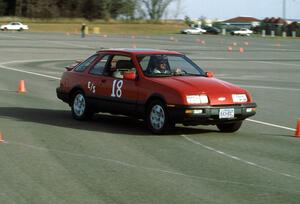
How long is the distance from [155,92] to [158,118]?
0.44 metres

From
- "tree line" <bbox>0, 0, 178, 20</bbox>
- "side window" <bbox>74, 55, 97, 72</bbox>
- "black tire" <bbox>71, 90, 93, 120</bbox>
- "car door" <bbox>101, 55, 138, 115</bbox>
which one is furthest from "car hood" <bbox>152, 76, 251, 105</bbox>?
"tree line" <bbox>0, 0, 178, 20</bbox>

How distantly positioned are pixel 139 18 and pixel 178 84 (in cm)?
12047

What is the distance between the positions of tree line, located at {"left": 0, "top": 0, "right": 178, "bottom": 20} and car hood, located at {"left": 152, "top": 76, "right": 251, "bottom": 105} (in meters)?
106

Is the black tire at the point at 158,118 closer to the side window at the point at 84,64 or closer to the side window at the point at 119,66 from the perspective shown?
the side window at the point at 119,66

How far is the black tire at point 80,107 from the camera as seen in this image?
1230 cm

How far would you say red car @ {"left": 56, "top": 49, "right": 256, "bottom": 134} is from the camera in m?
10.3

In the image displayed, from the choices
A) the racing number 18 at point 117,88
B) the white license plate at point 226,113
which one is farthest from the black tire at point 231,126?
the racing number 18 at point 117,88

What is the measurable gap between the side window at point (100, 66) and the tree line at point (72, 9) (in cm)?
10428

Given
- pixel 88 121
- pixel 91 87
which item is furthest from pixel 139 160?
pixel 88 121

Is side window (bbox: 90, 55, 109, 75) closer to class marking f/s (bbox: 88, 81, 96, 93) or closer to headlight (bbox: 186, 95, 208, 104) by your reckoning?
class marking f/s (bbox: 88, 81, 96, 93)

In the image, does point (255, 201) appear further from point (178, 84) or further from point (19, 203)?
point (178, 84)

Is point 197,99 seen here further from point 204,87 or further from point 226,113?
point 226,113

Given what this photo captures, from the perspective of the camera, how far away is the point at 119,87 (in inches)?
450

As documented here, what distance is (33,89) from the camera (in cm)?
1909
